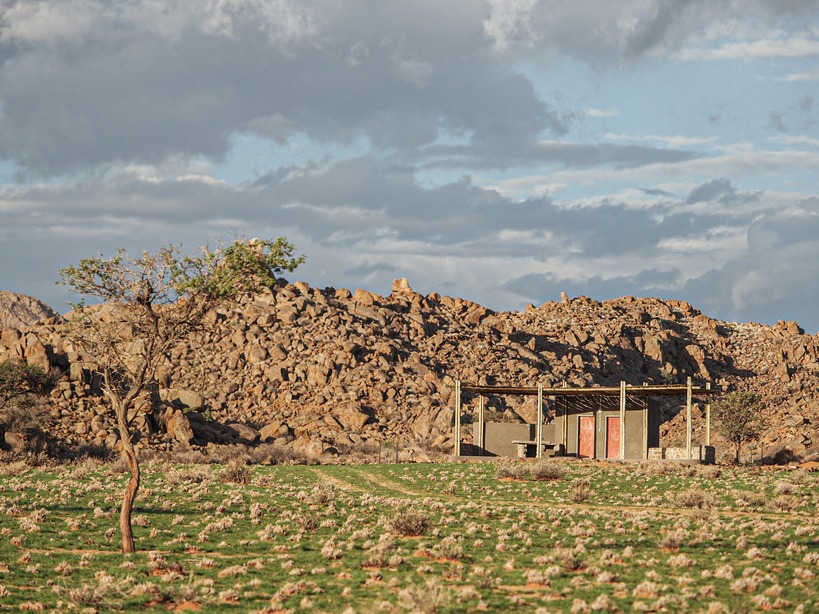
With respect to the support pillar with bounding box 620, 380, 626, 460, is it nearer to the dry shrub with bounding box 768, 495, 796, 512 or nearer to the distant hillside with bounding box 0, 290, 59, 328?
the dry shrub with bounding box 768, 495, 796, 512

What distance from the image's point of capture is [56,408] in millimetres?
59906

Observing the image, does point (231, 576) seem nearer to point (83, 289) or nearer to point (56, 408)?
point (83, 289)

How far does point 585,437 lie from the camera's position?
58.1m

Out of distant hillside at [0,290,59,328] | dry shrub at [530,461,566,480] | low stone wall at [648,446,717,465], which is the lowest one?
dry shrub at [530,461,566,480]

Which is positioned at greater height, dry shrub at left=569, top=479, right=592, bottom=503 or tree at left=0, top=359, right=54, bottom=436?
tree at left=0, top=359, right=54, bottom=436

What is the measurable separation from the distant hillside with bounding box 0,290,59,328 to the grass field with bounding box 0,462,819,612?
8745 cm

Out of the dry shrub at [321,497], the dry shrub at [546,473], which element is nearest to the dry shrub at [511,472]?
the dry shrub at [546,473]

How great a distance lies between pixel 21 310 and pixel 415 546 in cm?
11314

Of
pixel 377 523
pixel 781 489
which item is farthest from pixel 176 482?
pixel 781 489

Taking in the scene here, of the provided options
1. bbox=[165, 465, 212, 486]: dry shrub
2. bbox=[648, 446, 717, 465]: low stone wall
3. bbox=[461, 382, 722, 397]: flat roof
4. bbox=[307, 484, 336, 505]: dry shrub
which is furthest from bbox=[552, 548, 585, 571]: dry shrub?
bbox=[648, 446, 717, 465]: low stone wall

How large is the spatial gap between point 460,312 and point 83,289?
80.6m

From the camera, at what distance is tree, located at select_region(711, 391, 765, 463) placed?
198ft

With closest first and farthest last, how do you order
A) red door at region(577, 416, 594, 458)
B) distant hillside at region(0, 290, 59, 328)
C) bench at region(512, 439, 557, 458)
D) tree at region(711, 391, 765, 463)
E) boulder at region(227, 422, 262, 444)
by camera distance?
bench at region(512, 439, 557, 458), red door at region(577, 416, 594, 458), tree at region(711, 391, 765, 463), boulder at region(227, 422, 262, 444), distant hillside at region(0, 290, 59, 328)

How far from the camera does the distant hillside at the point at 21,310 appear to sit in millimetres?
119562
